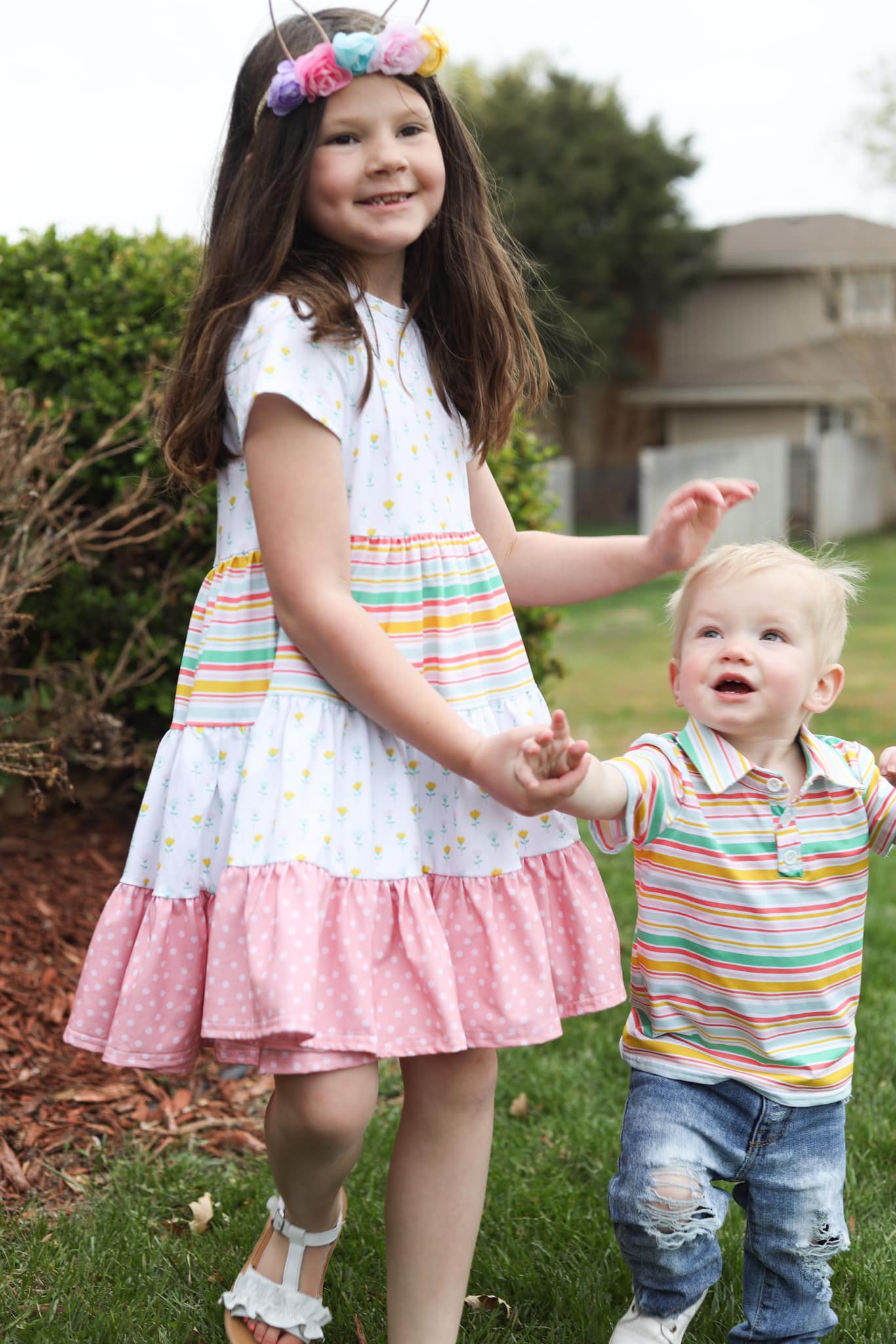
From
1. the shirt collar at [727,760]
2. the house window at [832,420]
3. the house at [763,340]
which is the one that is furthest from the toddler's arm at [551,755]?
the house window at [832,420]

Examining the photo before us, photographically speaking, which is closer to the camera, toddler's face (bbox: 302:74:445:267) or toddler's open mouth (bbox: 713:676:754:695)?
toddler's face (bbox: 302:74:445:267)

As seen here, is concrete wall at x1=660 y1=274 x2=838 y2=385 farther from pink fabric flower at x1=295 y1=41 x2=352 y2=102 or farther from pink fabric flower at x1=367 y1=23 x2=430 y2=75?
pink fabric flower at x1=295 y1=41 x2=352 y2=102

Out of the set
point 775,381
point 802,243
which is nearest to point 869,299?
point 775,381

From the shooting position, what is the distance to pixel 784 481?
22.6 m

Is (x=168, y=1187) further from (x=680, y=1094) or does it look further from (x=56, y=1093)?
(x=680, y=1094)

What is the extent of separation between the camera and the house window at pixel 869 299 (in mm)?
24969

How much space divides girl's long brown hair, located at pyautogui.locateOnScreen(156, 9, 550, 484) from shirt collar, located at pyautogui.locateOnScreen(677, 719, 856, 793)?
608mm

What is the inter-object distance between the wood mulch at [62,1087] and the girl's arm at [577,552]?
4.22ft

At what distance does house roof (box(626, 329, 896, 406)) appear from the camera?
27.1 metres

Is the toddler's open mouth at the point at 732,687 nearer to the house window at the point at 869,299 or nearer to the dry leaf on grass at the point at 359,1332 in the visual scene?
the dry leaf on grass at the point at 359,1332

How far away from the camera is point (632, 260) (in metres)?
27.4

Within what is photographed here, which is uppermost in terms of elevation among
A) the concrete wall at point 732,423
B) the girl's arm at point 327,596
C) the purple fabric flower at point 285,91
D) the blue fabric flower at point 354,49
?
the concrete wall at point 732,423

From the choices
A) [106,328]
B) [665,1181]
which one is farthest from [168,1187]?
[106,328]

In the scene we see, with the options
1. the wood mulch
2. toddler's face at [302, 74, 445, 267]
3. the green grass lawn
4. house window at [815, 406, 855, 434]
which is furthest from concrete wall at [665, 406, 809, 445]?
toddler's face at [302, 74, 445, 267]
